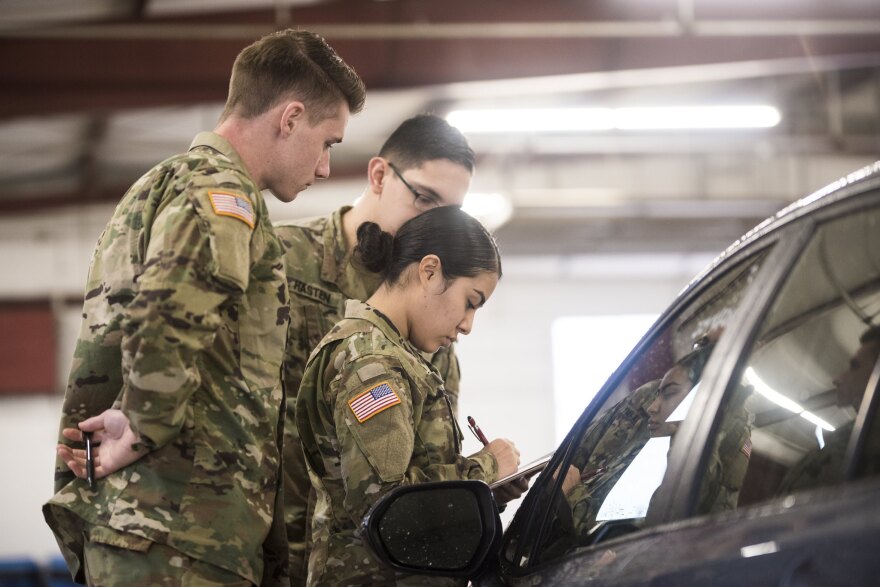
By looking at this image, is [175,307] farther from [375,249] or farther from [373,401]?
[375,249]

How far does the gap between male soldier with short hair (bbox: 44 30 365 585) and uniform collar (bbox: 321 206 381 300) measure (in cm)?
65

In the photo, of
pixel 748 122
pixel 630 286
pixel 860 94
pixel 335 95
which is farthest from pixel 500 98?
pixel 335 95

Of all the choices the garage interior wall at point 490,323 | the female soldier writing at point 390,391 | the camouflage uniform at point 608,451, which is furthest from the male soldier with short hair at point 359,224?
the garage interior wall at point 490,323

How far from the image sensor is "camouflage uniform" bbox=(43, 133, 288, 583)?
5.64 feet

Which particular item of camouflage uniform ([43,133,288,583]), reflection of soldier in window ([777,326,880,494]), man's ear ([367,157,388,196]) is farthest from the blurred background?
reflection of soldier in window ([777,326,880,494])

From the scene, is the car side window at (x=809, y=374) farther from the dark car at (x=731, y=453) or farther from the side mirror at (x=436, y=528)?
the side mirror at (x=436, y=528)

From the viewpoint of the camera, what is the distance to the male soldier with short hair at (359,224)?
2.62 m

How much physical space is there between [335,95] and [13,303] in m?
10.0

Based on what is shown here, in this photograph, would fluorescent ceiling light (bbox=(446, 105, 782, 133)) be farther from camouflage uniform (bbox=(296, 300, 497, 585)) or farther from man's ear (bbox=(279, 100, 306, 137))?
camouflage uniform (bbox=(296, 300, 497, 585))

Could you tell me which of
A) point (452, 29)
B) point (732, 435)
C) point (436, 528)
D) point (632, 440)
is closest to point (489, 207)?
point (452, 29)

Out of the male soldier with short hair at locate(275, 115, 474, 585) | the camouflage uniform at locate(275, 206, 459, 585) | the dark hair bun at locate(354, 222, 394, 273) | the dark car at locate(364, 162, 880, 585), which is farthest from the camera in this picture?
the male soldier with short hair at locate(275, 115, 474, 585)

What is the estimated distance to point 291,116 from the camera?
2.05m

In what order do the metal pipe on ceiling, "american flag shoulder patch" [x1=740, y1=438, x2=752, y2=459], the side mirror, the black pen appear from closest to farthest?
1. "american flag shoulder patch" [x1=740, y1=438, x2=752, y2=459]
2. the side mirror
3. the black pen
4. the metal pipe on ceiling

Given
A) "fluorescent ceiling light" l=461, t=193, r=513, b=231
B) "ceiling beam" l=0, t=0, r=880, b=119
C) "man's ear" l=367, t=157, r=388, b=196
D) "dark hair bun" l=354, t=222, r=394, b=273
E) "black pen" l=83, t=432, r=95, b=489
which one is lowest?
"black pen" l=83, t=432, r=95, b=489
